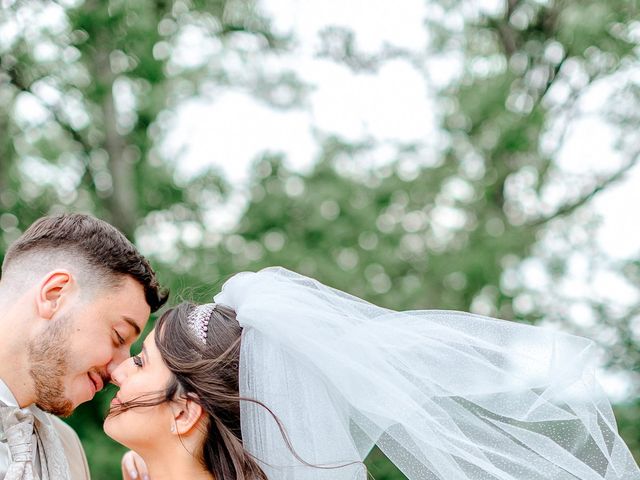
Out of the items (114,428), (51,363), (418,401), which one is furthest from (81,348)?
(418,401)

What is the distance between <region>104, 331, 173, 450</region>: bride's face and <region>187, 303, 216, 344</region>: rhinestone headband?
0.17 meters

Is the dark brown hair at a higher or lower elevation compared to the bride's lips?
higher

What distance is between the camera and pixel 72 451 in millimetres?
3564

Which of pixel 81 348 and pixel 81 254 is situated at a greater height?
pixel 81 254

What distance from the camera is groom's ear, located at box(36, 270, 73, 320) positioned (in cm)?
316

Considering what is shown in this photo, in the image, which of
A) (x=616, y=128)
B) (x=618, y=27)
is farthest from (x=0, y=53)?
(x=616, y=128)

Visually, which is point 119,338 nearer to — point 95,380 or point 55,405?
point 95,380

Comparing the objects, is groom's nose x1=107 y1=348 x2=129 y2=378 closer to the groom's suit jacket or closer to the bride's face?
the bride's face

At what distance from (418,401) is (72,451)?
162cm

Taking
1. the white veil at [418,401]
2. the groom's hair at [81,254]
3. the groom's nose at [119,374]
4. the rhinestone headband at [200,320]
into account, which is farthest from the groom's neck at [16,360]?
the white veil at [418,401]

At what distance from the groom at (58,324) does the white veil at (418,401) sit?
617 mm

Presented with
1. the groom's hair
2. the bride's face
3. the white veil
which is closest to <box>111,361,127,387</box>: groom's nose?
the bride's face

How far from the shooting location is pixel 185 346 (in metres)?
3.09

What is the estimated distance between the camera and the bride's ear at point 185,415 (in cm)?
302
